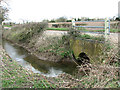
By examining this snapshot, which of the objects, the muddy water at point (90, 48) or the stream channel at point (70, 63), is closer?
the muddy water at point (90, 48)

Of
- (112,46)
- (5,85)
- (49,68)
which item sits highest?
(112,46)

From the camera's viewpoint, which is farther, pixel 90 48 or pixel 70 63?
pixel 70 63

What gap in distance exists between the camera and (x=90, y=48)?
23.4ft

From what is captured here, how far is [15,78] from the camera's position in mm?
4945

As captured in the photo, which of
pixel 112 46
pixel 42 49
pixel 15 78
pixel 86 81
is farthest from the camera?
pixel 42 49

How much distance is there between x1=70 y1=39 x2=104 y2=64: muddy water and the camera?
247 inches

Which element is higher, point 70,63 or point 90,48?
point 90,48

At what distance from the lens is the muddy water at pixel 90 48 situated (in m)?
6.27

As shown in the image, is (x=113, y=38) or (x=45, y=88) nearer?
(x=45, y=88)

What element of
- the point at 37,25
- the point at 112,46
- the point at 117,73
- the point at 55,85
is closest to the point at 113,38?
the point at 112,46

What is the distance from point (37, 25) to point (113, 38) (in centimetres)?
980

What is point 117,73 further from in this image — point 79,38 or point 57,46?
point 57,46

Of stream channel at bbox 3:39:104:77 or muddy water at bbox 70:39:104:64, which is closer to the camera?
muddy water at bbox 70:39:104:64

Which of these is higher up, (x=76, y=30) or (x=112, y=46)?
(x=76, y=30)
